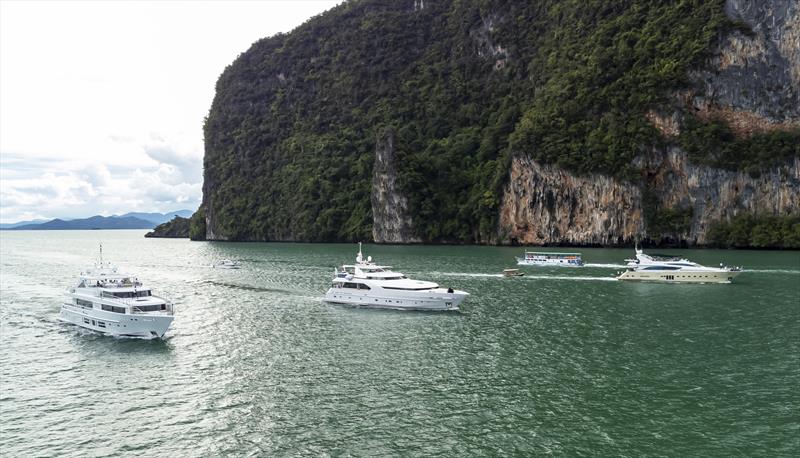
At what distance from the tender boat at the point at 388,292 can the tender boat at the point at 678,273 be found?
29976 millimetres

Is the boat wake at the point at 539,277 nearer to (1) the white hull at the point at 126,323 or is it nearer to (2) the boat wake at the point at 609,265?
(2) the boat wake at the point at 609,265

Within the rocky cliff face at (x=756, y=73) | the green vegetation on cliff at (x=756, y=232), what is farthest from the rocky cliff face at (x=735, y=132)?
the green vegetation on cliff at (x=756, y=232)

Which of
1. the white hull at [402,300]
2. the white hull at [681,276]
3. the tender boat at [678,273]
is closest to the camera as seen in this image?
the white hull at [402,300]

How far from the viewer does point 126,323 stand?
4006 centimetres

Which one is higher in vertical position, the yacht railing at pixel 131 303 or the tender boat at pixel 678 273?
the tender boat at pixel 678 273

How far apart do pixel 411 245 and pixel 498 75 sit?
67.5 meters

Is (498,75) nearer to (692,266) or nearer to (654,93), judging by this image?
(654,93)

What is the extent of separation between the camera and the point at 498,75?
6870 inches

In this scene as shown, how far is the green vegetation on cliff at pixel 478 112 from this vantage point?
123m

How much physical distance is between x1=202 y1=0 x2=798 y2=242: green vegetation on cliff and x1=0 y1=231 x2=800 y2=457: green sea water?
7866cm

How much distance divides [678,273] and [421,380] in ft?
174

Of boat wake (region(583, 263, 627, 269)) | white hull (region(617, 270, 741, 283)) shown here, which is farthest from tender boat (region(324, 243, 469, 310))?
boat wake (region(583, 263, 627, 269))

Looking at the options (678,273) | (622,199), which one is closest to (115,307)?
(678,273)

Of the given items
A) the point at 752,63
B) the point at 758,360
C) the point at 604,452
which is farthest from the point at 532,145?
the point at 604,452
